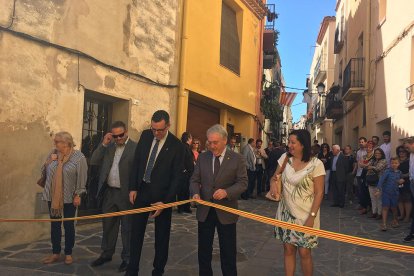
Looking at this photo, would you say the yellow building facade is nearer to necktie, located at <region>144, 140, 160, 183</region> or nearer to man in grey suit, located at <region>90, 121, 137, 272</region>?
man in grey suit, located at <region>90, 121, 137, 272</region>

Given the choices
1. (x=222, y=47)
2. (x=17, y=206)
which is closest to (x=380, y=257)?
(x=17, y=206)

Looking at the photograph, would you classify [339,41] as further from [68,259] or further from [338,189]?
[68,259]

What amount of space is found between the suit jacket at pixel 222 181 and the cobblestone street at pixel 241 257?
139 cm

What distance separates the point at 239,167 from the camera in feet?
13.9

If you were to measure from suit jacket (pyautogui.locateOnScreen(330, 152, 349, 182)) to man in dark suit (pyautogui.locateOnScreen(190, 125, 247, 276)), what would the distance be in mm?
8118

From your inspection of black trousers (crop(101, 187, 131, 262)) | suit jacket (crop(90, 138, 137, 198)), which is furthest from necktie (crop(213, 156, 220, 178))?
black trousers (crop(101, 187, 131, 262))

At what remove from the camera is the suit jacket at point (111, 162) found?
5273 mm

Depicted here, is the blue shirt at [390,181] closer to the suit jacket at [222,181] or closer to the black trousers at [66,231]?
the suit jacket at [222,181]

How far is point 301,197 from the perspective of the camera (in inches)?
158

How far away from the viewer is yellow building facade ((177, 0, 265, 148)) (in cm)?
1068

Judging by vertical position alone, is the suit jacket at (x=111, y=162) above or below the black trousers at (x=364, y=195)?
above

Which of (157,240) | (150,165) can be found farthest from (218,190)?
(157,240)

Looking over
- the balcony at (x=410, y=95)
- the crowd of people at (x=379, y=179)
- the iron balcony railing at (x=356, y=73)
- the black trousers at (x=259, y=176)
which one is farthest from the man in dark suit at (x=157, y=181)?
the iron balcony railing at (x=356, y=73)

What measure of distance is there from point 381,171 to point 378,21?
22.7 ft
